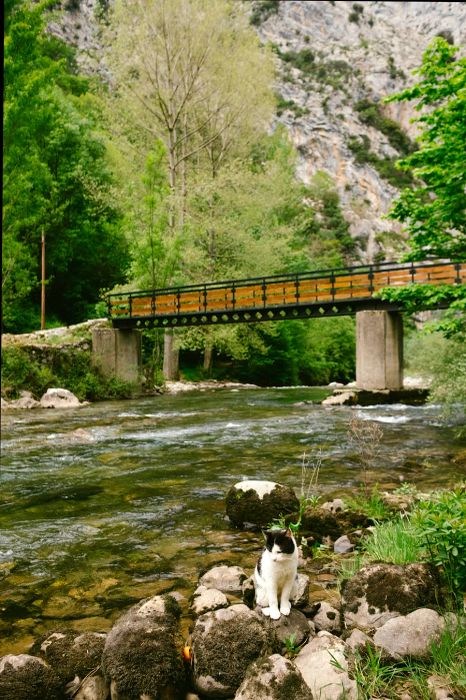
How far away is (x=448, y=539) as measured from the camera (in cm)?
362

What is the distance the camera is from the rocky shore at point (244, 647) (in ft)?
9.55

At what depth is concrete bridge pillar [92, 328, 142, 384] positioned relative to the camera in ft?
77.0

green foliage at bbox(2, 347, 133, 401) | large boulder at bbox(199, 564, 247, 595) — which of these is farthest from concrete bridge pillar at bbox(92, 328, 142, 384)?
large boulder at bbox(199, 564, 247, 595)

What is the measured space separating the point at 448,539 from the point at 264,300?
19889 mm

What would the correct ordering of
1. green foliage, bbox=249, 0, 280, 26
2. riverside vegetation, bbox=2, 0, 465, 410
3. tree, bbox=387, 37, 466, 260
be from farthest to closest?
green foliage, bbox=249, 0, 280, 26 → riverside vegetation, bbox=2, 0, 465, 410 → tree, bbox=387, 37, 466, 260

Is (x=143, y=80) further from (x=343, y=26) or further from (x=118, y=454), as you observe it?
(x=343, y=26)

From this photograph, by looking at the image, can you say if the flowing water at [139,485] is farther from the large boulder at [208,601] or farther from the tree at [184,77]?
the tree at [184,77]

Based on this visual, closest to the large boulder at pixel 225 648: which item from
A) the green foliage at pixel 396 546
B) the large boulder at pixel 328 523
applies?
the green foliage at pixel 396 546

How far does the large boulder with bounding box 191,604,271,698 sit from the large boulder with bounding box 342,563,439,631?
2.62ft

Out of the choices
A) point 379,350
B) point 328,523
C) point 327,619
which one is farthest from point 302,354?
point 327,619

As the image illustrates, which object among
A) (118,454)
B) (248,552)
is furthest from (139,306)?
(248,552)

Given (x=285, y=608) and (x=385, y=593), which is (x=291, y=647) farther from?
(x=385, y=593)

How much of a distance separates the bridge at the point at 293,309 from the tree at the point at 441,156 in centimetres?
1114

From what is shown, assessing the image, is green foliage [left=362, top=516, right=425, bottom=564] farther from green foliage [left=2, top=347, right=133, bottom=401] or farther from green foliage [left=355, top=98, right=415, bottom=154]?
green foliage [left=355, top=98, right=415, bottom=154]
